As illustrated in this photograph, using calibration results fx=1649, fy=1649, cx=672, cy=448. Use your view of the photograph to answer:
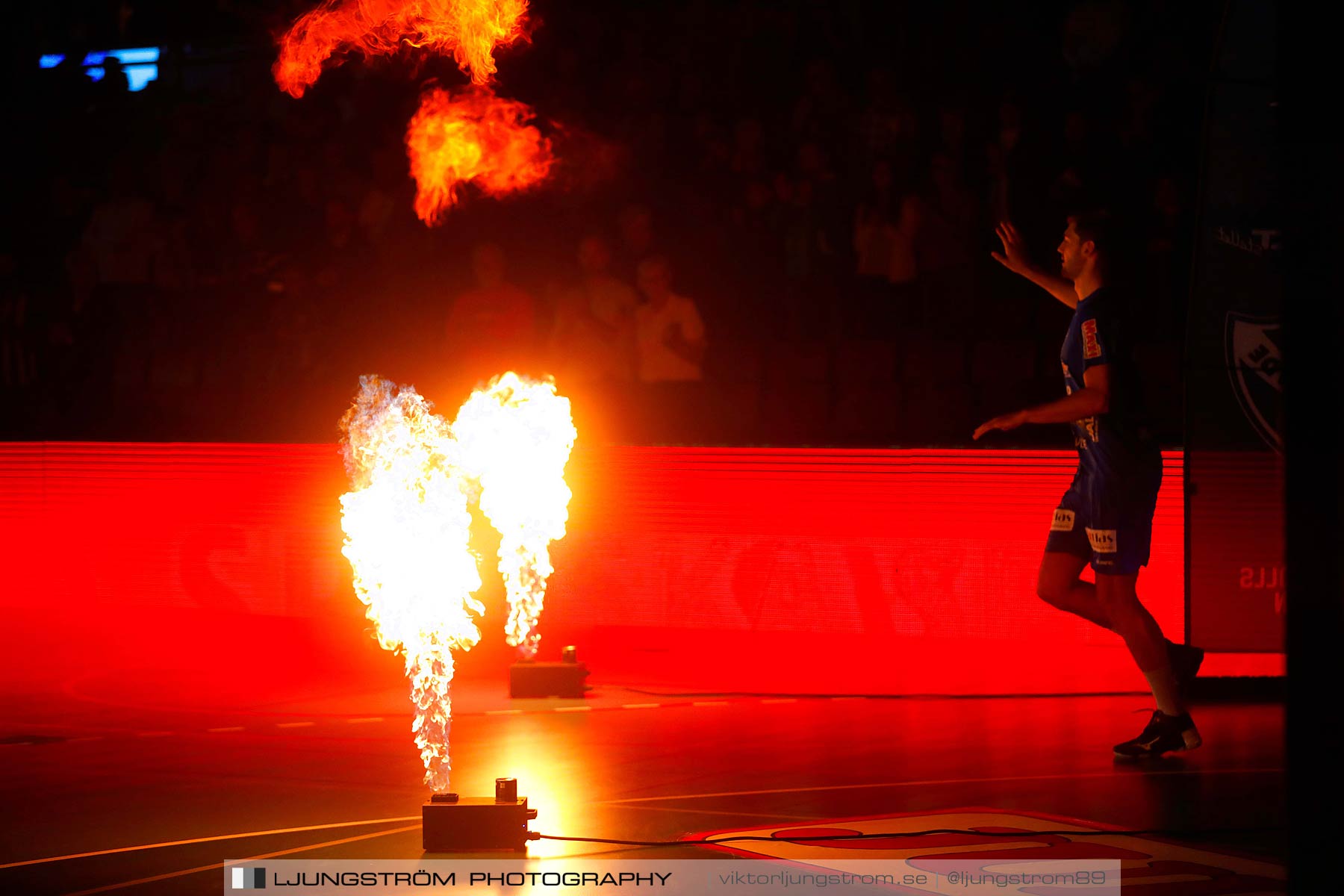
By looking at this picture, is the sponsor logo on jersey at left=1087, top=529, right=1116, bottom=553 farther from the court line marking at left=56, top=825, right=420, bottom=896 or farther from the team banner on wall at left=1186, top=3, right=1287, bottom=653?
the court line marking at left=56, top=825, right=420, bottom=896

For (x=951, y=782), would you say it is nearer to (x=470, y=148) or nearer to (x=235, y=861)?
(x=235, y=861)

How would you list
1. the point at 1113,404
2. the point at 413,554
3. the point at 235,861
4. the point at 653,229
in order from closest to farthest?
the point at 235,861
the point at 413,554
the point at 1113,404
the point at 653,229

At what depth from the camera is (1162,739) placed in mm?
7613

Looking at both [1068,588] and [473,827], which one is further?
[1068,588]

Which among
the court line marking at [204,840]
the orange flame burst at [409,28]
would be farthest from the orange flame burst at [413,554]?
the orange flame burst at [409,28]

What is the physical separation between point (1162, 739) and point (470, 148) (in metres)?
9.31

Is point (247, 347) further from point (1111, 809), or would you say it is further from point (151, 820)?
point (1111, 809)

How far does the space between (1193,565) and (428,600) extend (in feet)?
14.9

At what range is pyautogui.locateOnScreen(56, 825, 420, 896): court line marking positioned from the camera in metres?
5.33

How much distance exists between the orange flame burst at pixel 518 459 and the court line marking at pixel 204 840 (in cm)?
426

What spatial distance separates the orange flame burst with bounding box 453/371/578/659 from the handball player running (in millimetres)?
3673

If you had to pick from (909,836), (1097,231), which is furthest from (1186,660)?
(909,836)

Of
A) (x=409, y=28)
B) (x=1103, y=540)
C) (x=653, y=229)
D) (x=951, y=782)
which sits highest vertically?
(x=409, y=28)

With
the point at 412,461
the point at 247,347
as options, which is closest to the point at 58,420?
the point at 247,347
